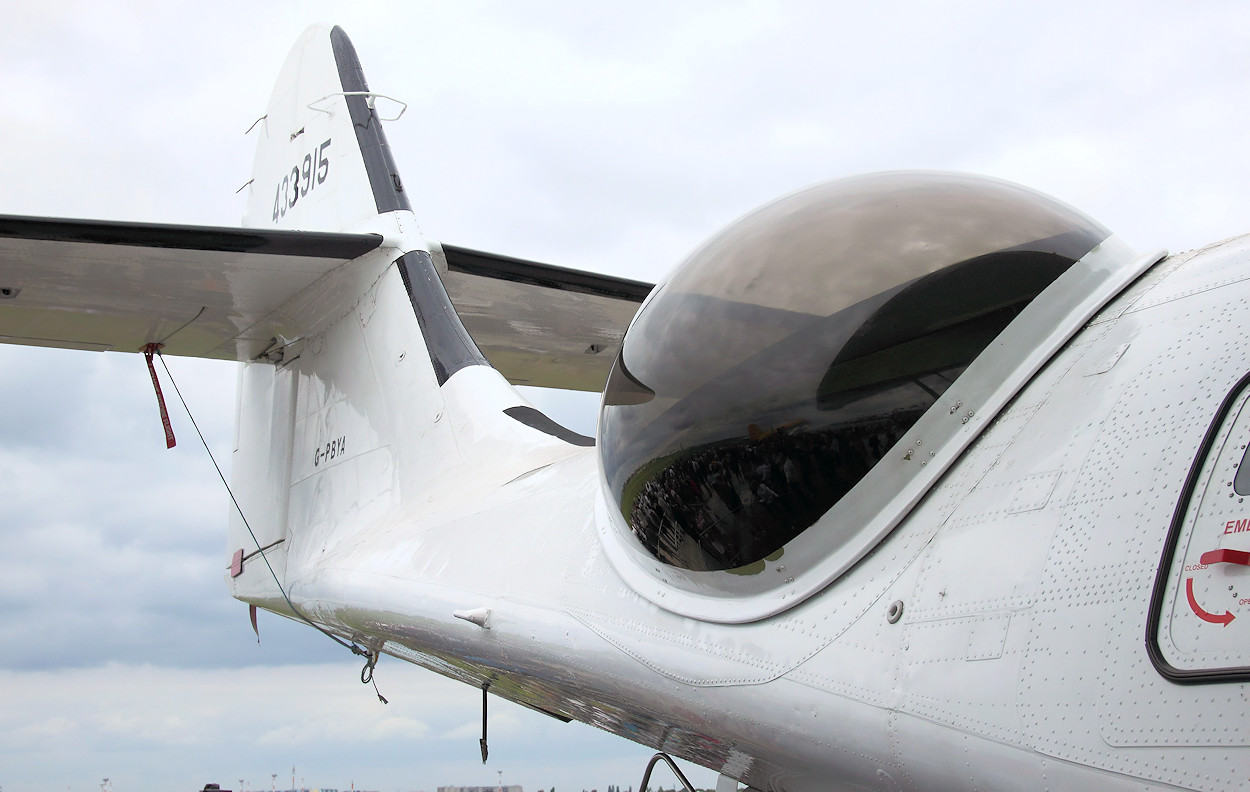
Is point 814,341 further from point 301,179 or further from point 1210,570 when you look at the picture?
point 301,179

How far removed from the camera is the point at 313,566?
18.9 feet

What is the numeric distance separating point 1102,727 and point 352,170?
19.9ft

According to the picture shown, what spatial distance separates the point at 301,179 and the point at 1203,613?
6815 millimetres

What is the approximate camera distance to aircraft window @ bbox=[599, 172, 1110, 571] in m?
2.29

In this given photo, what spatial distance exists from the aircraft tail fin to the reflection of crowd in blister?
14.3 ft

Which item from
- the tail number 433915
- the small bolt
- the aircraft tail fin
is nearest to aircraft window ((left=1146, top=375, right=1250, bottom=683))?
the small bolt

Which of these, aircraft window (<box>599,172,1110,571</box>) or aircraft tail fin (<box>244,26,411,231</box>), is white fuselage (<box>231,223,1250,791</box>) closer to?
aircraft window (<box>599,172,1110,571</box>)

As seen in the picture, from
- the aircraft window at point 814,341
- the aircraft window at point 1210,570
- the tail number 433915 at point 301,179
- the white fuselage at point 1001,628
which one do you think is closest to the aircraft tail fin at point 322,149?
the tail number 433915 at point 301,179

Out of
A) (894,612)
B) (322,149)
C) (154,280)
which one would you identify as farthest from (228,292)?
(894,612)

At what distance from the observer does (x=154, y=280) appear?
554cm

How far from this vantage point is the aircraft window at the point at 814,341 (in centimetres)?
229

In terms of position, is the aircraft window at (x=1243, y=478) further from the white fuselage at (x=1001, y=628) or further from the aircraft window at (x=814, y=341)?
the aircraft window at (x=814, y=341)

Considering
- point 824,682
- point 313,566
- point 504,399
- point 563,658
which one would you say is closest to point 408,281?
point 504,399

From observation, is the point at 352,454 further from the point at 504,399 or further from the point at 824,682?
the point at 824,682
